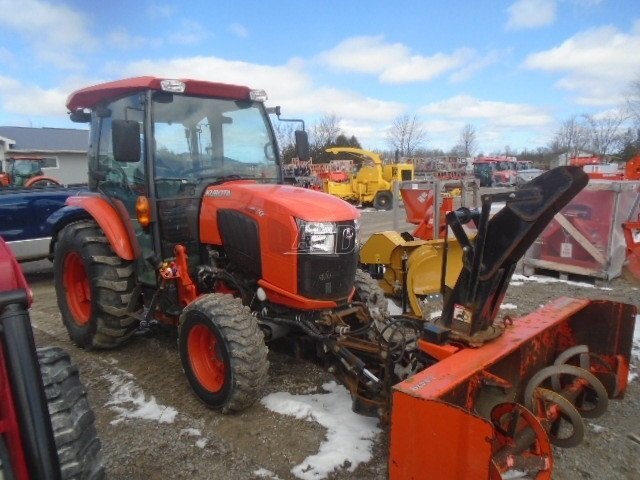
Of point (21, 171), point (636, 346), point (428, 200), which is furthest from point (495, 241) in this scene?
point (21, 171)

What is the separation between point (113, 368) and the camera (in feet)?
13.9

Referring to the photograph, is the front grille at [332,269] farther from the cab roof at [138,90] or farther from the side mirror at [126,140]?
the cab roof at [138,90]

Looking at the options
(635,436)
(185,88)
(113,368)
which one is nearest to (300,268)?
(185,88)

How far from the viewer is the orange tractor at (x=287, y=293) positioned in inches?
98.4

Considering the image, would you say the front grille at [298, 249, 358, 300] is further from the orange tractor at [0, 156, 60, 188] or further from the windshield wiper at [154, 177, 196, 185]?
the orange tractor at [0, 156, 60, 188]

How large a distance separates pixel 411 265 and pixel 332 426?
7.78 ft

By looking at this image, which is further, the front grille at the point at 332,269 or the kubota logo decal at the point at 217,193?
the kubota logo decal at the point at 217,193

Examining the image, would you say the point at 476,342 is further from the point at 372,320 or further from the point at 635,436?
the point at 635,436

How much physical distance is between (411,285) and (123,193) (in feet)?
9.76

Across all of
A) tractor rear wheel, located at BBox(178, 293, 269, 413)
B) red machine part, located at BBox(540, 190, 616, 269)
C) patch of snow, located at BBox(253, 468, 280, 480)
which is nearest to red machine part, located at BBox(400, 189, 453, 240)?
red machine part, located at BBox(540, 190, 616, 269)

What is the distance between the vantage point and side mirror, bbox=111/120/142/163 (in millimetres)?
3441

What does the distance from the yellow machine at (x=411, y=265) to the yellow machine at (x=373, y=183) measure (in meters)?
13.9

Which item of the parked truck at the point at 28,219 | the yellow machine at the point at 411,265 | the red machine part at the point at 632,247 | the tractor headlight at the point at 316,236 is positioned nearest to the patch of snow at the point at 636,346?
the yellow machine at the point at 411,265

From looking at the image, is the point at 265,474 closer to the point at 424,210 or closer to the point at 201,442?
the point at 201,442
